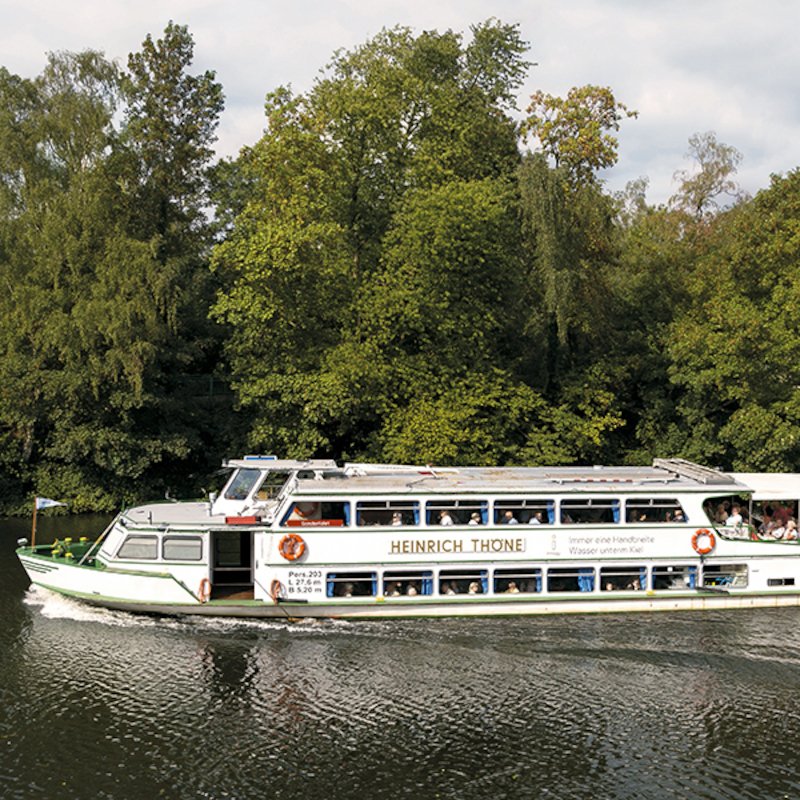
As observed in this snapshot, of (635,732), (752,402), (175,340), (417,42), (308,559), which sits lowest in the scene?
(635,732)

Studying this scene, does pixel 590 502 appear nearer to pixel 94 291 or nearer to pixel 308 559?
pixel 308 559

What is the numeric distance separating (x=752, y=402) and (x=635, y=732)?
95.0ft

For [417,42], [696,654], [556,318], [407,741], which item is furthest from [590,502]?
[417,42]

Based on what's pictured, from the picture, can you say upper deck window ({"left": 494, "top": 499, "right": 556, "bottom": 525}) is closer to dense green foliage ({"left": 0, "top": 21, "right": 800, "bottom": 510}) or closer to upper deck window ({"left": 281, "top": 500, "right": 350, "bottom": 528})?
upper deck window ({"left": 281, "top": 500, "right": 350, "bottom": 528})

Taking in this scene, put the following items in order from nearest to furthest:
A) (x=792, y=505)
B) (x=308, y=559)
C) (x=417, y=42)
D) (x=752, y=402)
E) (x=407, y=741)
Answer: (x=407, y=741) → (x=308, y=559) → (x=792, y=505) → (x=752, y=402) → (x=417, y=42)

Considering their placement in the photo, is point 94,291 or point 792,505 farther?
point 94,291

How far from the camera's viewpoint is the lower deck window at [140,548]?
102 ft

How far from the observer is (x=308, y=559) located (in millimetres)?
30828

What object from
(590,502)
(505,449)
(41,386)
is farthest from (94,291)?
(590,502)

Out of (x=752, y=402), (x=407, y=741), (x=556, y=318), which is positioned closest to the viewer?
(x=407, y=741)

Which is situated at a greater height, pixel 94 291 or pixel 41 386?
pixel 94 291

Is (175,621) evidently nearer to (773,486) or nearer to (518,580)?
(518,580)

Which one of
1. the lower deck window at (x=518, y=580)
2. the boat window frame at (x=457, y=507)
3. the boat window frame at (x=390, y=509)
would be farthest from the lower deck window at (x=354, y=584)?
the lower deck window at (x=518, y=580)

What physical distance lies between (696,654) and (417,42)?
40250mm
